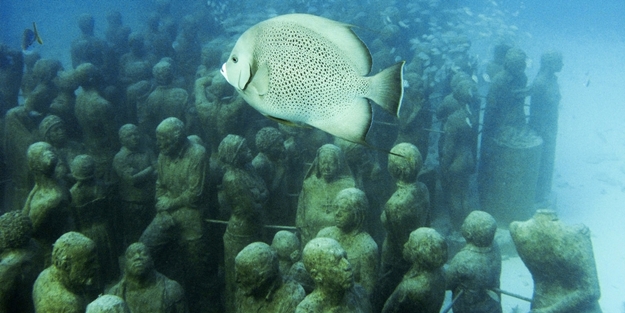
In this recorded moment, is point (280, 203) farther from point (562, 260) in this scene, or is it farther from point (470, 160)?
point (470, 160)

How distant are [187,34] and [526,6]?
203 ft

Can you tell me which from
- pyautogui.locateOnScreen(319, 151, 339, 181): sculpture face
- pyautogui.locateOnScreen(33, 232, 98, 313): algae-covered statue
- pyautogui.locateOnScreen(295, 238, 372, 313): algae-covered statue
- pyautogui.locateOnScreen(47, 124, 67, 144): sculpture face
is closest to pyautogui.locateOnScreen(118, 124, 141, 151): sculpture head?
pyautogui.locateOnScreen(47, 124, 67, 144): sculpture face

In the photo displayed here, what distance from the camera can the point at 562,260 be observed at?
412 centimetres

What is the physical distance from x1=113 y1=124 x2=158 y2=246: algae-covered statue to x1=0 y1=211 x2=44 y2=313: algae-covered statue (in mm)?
2048

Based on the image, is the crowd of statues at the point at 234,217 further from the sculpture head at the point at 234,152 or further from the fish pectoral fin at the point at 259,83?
the fish pectoral fin at the point at 259,83

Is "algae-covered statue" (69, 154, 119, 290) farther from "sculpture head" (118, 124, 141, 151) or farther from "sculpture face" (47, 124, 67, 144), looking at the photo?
"sculpture face" (47, 124, 67, 144)

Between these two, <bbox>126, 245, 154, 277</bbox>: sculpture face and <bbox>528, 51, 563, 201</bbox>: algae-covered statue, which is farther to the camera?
<bbox>528, 51, 563, 201</bbox>: algae-covered statue

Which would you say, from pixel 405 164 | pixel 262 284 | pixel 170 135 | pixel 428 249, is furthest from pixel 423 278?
pixel 170 135

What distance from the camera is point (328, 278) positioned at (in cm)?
272

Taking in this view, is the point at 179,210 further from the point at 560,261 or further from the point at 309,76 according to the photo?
the point at 560,261

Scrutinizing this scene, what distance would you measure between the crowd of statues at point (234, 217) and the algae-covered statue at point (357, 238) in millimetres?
14

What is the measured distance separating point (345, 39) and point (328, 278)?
1.70m

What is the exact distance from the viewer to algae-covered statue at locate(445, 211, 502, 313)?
4289mm

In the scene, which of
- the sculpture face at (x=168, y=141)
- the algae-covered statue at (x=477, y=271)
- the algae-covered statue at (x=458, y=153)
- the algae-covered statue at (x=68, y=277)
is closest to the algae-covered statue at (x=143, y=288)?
the algae-covered statue at (x=68, y=277)
